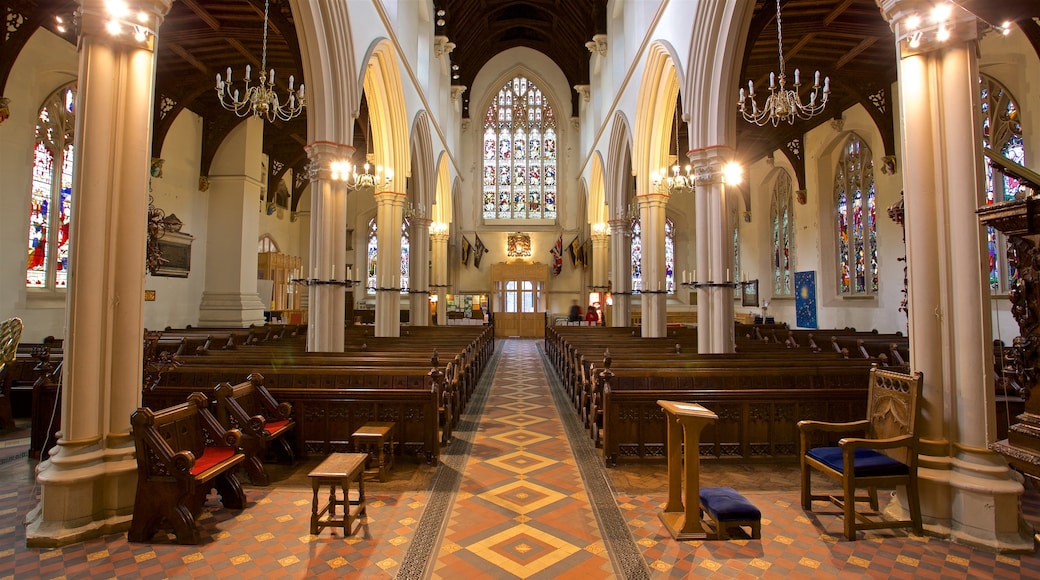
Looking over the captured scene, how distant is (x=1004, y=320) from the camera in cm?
855

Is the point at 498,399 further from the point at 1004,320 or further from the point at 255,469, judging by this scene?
the point at 1004,320

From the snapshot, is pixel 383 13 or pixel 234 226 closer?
pixel 383 13

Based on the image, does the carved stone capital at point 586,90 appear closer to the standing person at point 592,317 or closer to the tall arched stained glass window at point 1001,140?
the standing person at point 592,317

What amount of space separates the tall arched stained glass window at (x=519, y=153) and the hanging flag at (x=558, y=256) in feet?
5.23

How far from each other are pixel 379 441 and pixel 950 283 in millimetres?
4107

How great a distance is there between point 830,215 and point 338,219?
12.7 m

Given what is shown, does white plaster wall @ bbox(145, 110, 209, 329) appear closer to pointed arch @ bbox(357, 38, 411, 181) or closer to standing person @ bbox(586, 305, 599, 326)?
pointed arch @ bbox(357, 38, 411, 181)

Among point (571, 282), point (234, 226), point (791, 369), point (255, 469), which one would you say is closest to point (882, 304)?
point (791, 369)

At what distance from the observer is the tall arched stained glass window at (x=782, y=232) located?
16328 mm

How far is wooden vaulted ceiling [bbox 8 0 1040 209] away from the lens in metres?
7.74

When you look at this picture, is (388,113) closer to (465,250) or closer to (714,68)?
(714,68)

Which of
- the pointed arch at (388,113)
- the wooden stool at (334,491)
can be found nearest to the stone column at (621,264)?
the pointed arch at (388,113)

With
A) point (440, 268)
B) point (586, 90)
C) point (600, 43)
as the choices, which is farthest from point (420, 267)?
point (586, 90)

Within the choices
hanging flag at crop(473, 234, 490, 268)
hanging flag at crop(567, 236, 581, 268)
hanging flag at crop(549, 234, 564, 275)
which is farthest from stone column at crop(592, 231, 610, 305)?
hanging flag at crop(473, 234, 490, 268)
